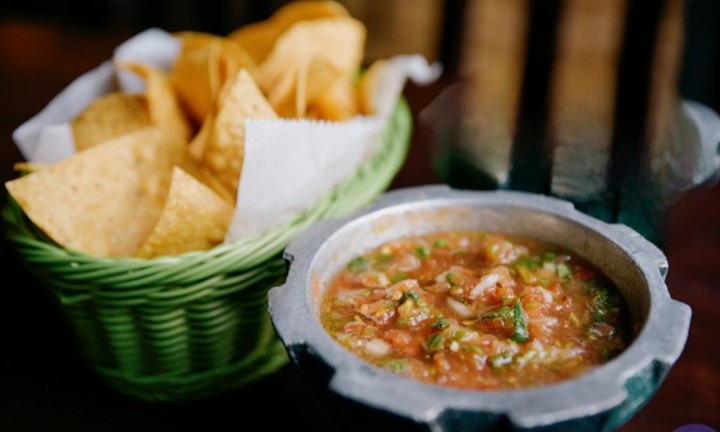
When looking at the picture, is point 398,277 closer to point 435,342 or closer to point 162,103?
point 435,342

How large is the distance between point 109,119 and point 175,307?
81 cm

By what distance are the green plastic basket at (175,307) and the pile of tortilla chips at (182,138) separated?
13 centimetres

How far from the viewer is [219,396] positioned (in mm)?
1837

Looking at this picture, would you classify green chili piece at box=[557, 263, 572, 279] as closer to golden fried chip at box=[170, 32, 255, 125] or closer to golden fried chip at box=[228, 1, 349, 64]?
golden fried chip at box=[170, 32, 255, 125]

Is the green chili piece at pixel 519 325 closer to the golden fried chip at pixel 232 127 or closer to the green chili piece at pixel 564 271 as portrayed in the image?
the green chili piece at pixel 564 271

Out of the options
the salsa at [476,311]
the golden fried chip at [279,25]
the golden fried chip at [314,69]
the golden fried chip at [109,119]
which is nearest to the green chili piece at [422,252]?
the salsa at [476,311]

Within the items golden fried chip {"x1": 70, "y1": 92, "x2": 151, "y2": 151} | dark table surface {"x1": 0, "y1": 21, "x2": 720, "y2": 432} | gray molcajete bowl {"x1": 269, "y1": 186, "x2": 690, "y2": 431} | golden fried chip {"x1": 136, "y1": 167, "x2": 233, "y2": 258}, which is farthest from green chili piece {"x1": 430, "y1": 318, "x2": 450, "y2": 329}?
golden fried chip {"x1": 70, "y1": 92, "x2": 151, "y2": 151}

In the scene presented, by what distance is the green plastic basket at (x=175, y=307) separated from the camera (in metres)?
1.60

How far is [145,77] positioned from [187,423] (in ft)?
3.40

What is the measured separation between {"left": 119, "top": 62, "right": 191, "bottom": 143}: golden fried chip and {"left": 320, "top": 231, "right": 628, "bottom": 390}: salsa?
874 millimetres

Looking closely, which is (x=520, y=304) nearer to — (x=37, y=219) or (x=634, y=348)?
(x=634, y=348)

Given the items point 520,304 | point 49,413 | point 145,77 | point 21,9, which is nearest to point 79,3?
point 21,9

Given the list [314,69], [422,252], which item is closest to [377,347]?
[422,252]

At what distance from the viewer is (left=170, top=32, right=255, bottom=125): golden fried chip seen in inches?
87.1
